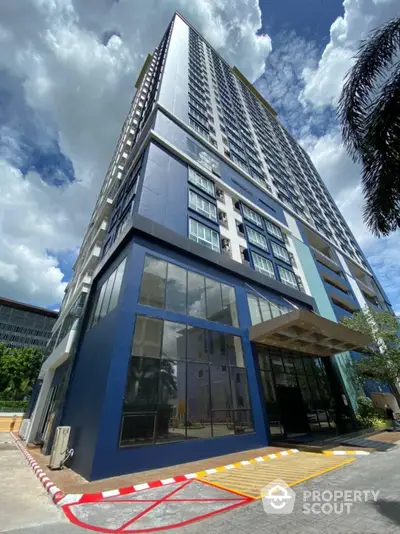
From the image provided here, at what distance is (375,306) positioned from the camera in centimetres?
4388

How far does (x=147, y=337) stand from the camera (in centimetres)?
1142

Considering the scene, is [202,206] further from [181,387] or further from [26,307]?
[26,307]

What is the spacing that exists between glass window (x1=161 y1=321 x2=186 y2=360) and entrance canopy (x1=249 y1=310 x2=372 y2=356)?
5.44m

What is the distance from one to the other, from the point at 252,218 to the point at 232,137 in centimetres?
1571

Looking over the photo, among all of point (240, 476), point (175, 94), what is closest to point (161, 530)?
point (240, 476)

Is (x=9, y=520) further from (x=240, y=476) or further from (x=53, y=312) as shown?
(x=53, y=312)

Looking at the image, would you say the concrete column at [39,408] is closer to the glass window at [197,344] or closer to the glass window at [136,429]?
the glass window at [136,429]

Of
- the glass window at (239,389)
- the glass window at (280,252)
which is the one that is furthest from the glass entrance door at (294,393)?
the glass window at (280,252)

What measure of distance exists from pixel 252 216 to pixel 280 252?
5.24m

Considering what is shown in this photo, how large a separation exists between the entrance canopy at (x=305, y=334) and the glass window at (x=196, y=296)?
3946 mm

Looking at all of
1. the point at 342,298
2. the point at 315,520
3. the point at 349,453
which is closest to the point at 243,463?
the point at 349,453

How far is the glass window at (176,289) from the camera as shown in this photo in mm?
13258

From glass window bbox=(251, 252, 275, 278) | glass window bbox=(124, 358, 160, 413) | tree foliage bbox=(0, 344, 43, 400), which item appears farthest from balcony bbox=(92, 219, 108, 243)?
tree foliage bbox=(0, 344, 43, 400)

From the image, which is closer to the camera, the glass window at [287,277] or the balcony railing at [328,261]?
the glass window at [287,277]
